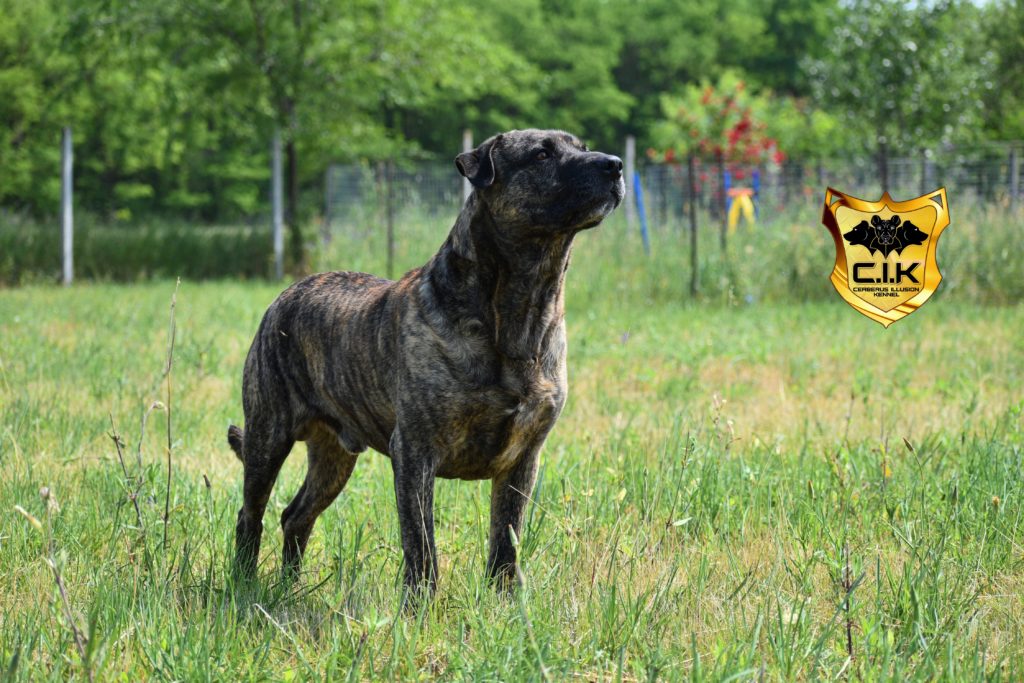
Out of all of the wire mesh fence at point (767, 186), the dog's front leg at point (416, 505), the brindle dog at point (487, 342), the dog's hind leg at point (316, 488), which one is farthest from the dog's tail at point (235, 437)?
the wire mesh fence at point (767, 186)

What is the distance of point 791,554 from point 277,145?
61.4 ft

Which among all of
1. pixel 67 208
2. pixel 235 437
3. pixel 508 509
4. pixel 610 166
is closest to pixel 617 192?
pixel 610 166

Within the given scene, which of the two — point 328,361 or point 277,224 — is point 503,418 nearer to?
point 328,361

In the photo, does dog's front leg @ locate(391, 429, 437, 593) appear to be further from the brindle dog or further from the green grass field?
the green grass field

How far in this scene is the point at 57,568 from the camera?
7.42 ft

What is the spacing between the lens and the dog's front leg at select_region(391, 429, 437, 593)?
3.46 metres

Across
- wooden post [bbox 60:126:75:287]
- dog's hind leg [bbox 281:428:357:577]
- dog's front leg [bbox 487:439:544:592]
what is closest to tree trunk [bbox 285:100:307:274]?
wooden post [bbox 60:126:75:287]

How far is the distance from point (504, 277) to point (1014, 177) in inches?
521

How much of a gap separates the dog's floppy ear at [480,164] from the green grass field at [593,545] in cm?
117

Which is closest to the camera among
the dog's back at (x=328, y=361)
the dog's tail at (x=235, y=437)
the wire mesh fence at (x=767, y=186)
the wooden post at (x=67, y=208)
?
the dog's back at (x=328, y=361)

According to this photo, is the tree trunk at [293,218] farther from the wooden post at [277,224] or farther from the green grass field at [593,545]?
the green grass field at [593,545]

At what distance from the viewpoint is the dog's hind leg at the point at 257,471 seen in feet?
13.6

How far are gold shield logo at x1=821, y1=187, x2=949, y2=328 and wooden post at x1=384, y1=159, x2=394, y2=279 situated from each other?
40.3 feet

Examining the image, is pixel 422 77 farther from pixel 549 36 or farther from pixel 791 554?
pixel 549 36
